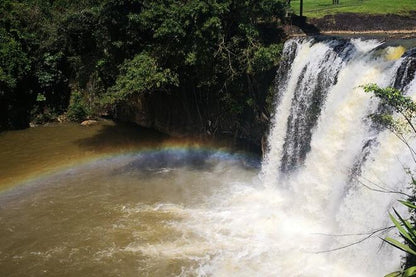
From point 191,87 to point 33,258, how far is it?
9293mm

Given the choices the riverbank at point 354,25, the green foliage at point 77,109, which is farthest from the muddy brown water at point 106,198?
the riverbank at point 354,25

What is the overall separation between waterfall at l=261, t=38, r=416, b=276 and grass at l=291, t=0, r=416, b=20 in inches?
247

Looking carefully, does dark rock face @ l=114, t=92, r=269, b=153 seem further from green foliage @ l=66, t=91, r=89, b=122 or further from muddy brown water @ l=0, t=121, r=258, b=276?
green foliage @ l=66, t=91, r=89, b=122

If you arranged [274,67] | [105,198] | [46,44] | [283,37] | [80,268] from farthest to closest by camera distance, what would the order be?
1. [46,44]
2. [283,37]
3. [274,67]
4. [105,198]
5. [80,268]

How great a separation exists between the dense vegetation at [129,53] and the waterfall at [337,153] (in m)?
1.58

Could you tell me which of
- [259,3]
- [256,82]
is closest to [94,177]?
[256,82]

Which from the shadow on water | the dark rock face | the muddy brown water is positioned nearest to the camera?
the muddy brown water

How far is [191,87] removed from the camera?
55.0 feet

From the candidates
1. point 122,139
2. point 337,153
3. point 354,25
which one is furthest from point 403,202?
point 122,139

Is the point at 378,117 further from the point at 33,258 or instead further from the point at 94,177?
the point at 94,177

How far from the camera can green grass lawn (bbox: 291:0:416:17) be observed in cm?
1809

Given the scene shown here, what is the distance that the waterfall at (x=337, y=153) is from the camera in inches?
357

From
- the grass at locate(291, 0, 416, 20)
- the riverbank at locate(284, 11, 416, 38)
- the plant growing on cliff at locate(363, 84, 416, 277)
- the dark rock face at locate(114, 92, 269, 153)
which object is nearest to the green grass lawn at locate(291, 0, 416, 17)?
the grass at locate(291, 0, 416, 20)

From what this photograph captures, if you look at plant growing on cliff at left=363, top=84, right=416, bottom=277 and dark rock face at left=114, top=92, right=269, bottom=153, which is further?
dark rock face at left=114, top=92, right=269, bottom=153
